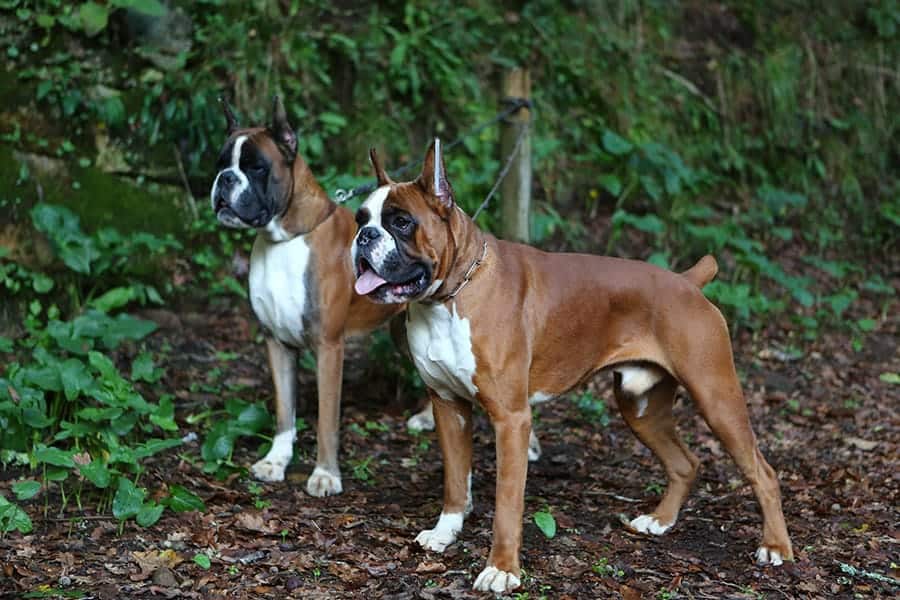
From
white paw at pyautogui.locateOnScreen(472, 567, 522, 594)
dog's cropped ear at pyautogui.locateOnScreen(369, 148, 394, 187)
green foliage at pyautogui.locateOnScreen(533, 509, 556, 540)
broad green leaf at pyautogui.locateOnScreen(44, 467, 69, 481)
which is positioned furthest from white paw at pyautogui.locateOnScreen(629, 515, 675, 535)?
broad green leaf at pyautogui.locateOnScreen(44, 467, 69, 481)

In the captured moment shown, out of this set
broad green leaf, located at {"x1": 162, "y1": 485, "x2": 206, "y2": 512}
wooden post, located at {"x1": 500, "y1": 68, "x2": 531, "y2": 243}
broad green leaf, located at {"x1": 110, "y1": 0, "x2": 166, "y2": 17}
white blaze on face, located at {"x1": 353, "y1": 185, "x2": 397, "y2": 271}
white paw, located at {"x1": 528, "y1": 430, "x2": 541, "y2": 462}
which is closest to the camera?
white blaze on face, located at {"x1": 353, "y1": 185, "x2": 397, "y2": 271}

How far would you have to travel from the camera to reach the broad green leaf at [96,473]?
15.9 ft

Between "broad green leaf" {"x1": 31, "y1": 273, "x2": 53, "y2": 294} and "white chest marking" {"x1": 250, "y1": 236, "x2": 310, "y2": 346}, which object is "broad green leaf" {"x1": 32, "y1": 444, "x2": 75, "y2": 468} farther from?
"broad green leaf" {"x1": 31, "y1": 273, "x2": 53, "y2": 294}

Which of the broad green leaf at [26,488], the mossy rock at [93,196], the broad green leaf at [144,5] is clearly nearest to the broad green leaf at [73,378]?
the broad green leaf at [26,488]

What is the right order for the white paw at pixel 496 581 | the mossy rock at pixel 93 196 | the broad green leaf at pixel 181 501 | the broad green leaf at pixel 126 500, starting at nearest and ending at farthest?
the white paw at pixel 496 581 → the broad green leaf at pixel 126 500 → the broad green leaf at pixel 181 501 → the mossy rock at pixel 93 196

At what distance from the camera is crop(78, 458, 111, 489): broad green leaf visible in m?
4.86

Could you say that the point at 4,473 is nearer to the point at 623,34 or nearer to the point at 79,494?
the point at 79,494

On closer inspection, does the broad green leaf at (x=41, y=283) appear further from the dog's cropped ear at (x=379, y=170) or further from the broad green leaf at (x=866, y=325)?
the broad green leaf at (x=866, y=325)

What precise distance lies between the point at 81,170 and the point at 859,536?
5756mm

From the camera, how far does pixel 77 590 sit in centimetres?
425

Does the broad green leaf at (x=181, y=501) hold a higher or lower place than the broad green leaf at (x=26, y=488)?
lower

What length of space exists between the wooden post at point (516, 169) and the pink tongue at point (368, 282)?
3.09 meters

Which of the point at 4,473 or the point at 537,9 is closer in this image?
the point at 4,473

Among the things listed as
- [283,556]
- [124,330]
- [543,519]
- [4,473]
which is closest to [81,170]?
[124,330]
